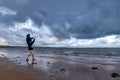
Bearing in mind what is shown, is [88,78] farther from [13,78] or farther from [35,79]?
[13,78]

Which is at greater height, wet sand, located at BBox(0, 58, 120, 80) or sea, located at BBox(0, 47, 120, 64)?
sea, located at BBox(0, 47, 120, 64)

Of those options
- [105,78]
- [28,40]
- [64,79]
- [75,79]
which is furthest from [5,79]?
[28,40]

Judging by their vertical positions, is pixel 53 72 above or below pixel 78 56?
below

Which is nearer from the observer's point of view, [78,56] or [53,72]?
[53,72]

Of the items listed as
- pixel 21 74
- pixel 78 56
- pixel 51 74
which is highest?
pixel 78 56

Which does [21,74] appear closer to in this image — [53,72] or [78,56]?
[53,72]

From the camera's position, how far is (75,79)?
12.2 m

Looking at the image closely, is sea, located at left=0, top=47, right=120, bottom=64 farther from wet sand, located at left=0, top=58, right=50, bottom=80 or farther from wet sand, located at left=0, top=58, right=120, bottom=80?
wet sand, located at left=0, top=58, right=50, bottom=80

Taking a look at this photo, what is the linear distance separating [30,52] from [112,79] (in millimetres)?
10916

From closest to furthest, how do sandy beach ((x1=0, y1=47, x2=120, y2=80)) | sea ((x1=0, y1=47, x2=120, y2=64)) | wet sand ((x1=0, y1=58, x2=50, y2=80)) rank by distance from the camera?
1. wet sand ((x1=0, y1=58, x2=50, y2=80))
2. sandy beach ((x1=0, y1=47, x2=120, y2=80))
3. sea ((x1=0, y1=47, x2=120, y2=64))


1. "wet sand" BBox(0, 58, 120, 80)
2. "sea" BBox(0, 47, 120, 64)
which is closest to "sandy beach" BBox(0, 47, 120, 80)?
"wet sand" BBox(0, 58, 120, 80)

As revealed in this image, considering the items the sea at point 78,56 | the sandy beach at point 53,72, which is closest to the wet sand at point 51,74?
the sandy beach at point 53,72

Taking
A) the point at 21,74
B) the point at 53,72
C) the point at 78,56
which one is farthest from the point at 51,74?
the point at 78,56

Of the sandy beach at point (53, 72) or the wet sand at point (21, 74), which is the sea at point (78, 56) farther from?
the wet sand at point (21, 74)
